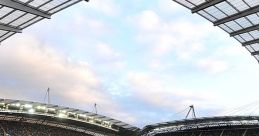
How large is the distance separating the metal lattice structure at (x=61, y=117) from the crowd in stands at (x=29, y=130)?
1299mm

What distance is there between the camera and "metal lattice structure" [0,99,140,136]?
72.2 metres

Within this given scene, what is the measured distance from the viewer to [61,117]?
7600cm

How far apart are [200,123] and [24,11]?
4644 centimetres

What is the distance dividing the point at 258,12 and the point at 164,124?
43.6 metres

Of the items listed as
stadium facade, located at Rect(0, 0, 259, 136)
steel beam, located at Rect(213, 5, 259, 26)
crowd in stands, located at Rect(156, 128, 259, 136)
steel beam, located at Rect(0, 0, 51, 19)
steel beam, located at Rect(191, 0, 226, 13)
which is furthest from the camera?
crowd in stands, located at Rect(156, 128, 259, 136)

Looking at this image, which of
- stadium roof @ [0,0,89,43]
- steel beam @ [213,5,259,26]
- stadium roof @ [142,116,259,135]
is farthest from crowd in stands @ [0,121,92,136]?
steel beam @ [213,5,259,26]

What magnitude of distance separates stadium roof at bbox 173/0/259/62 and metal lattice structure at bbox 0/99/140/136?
42059 millimetres

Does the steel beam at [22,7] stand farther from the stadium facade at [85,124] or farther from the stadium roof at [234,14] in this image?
the stadium facade at [85,124]

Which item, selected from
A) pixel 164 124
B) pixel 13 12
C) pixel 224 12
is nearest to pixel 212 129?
pixel 164 124

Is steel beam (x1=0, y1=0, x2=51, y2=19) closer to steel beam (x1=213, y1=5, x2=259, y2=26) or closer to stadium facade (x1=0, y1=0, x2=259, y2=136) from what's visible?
stadium facade (x1=0, y1=0, x2=259, y2=136)

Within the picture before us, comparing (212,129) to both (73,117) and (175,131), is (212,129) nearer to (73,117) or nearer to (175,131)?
(175,131)

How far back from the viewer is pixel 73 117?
251 feet

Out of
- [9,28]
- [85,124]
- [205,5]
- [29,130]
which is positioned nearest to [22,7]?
[9,28]

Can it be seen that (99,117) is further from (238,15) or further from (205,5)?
(205,5)
